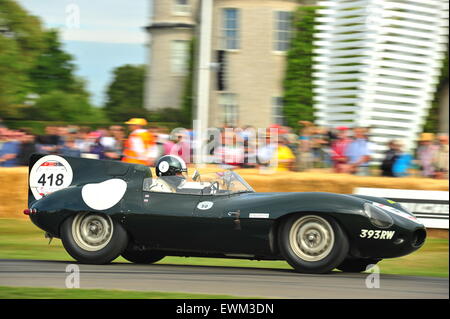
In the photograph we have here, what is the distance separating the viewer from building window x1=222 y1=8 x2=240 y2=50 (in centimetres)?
2736

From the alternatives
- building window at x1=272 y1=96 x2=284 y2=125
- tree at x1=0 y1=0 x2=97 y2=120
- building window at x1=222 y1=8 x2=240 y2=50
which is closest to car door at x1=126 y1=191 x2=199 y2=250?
building window at x1=272 y1=96 x2=284 y2=125

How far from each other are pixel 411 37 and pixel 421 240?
48.5 feet

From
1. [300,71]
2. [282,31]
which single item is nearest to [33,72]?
[282,31]

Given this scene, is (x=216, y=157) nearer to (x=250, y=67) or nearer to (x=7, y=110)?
(x=250, y=67)

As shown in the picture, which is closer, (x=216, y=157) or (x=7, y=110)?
(x=216, y=157)

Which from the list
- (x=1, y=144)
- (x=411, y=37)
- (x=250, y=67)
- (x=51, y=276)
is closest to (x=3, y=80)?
(x=250, y=67)

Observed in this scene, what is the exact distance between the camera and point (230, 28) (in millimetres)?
27500

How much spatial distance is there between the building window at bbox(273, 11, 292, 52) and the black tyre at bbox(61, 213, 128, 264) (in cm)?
2055

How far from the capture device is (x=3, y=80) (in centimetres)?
3550

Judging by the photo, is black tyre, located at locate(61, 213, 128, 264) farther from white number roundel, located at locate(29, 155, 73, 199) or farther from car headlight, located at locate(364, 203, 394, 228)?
car headlight, located at locate(364, 203, 394, 228)

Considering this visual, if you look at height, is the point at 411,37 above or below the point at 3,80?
above

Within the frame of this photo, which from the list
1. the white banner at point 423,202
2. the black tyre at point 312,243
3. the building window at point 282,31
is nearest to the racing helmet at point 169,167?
the black tyre at point 312,243

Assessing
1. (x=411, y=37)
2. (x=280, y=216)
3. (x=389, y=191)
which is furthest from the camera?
(x=411, y=37)

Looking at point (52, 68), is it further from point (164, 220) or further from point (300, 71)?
point (164, 220)
